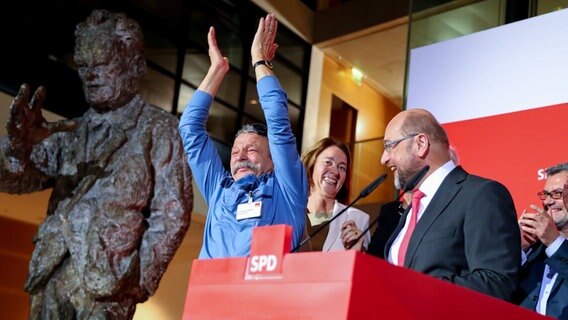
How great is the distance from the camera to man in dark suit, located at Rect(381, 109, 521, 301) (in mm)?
2020

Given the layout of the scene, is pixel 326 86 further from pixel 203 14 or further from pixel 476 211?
pixel 476 211

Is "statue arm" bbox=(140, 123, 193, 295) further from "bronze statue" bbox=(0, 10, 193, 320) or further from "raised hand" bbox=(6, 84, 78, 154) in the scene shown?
"raised hand" bbox=(6, 84, 78, 154)

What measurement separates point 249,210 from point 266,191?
98mm

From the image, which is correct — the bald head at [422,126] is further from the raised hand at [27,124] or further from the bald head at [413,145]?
the raised hand at [27,124]

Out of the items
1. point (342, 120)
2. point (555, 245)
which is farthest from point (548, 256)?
point (342, 120)

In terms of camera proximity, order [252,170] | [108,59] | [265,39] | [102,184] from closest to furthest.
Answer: [265,39]
[252,170]
[102,184]
[108,59]

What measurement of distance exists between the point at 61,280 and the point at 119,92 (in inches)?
41.5

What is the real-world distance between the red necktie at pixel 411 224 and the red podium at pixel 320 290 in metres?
0.73

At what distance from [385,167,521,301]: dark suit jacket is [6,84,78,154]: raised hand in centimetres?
239

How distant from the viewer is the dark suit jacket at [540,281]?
2.93 metres

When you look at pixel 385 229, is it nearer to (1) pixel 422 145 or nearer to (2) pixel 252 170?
(2) pixel 252 170

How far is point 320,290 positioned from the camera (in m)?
1.39

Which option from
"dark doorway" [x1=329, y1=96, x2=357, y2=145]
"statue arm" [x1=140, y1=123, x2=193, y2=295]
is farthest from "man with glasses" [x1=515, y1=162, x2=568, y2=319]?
"dark doorway" [x1=329, y1=96, x2=357, y2=145]

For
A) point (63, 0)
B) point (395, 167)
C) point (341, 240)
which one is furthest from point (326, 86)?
point (395, 167)
